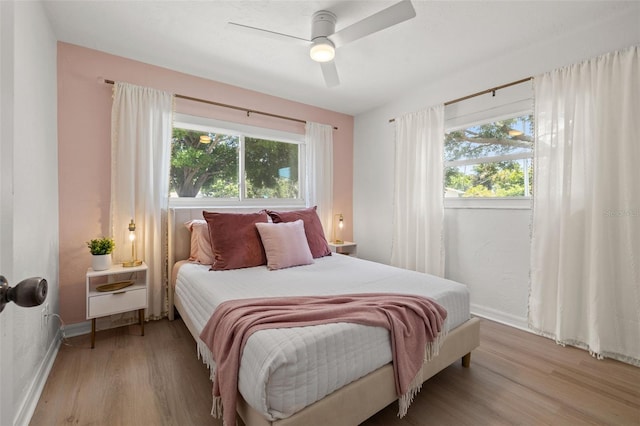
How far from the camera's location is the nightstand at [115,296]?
88.4 inches

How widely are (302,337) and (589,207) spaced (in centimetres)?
241

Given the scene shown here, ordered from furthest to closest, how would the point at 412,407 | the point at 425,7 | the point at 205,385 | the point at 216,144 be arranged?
the point at 216,144 → the point at 425,7 → the point at 205,385 → the point at 412,407

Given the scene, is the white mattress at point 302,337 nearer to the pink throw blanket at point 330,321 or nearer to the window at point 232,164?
the pink throw blanket at point 330,321

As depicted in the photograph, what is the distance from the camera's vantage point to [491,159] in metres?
2.98

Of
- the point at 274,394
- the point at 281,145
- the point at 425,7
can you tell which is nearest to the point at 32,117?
the point at 274,394

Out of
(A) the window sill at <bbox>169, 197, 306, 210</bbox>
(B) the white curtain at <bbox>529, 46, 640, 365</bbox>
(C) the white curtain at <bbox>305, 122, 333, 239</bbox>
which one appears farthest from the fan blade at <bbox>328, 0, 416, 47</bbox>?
(A) the window sill at <bbox>169, 197, 306, 210</bbox>

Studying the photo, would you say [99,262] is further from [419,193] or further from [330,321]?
[419,193]

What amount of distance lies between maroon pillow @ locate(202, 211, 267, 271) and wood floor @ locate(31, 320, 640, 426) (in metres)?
0.73

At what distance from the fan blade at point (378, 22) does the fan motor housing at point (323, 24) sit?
8 cm

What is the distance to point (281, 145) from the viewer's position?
3871 millimetres

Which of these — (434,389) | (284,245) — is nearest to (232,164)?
(284,245)

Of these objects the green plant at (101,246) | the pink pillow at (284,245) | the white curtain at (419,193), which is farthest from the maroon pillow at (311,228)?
the green plant at (101,246)

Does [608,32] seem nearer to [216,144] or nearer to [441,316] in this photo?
[441,316]

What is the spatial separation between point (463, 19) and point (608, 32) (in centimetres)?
109
